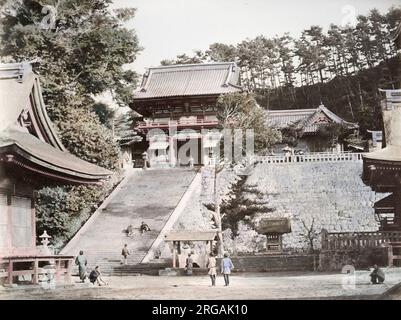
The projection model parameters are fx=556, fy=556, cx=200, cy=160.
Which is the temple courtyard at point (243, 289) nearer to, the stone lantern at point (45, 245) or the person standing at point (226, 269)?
the person standing at point (226, 269)

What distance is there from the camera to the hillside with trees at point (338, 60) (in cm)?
737

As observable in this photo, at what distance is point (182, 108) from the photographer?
14016 millimetres

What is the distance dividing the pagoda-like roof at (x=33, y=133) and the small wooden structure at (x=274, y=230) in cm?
269

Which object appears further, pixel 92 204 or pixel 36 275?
pixel 92 204

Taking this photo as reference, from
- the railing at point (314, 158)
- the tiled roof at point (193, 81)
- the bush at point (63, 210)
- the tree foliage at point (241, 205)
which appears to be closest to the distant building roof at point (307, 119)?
the railing at point (314, 158)

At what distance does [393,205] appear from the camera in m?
9.37

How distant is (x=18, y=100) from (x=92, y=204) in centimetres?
205

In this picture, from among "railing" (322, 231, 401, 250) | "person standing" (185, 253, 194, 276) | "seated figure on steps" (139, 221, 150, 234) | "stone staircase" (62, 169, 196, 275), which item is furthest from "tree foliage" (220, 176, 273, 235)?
"seated figure on steps" (139, 221, 150, 234)

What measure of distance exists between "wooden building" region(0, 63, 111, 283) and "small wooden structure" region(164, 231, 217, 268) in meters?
1.35

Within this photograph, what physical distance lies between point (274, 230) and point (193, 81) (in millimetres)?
5229

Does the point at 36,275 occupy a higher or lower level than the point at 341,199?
lower

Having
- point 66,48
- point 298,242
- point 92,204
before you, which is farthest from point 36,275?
point 298,242
